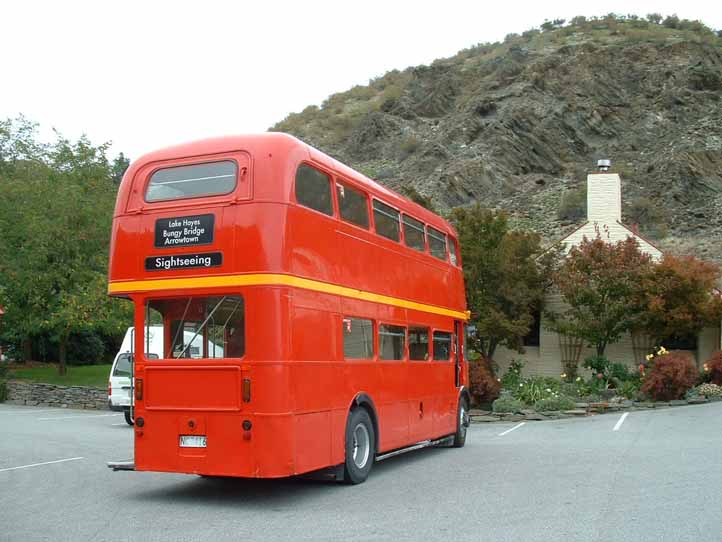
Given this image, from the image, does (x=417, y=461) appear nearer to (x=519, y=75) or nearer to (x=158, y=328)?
(x=158, y=328)

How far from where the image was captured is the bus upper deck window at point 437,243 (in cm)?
1581

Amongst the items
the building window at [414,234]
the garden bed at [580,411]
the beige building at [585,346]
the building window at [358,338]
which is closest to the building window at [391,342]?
the building window at [358,338]

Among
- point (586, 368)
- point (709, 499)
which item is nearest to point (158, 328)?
point (709, 499)

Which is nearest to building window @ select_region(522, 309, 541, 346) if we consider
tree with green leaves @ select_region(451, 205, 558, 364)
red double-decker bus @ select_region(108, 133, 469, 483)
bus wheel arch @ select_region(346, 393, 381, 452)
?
tree with green leaves @ select_region(451, 205, 558, 364)

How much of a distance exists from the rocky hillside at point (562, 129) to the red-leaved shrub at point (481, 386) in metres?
24.5

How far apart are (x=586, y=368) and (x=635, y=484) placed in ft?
60.2

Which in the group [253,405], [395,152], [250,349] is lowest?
[253,405]

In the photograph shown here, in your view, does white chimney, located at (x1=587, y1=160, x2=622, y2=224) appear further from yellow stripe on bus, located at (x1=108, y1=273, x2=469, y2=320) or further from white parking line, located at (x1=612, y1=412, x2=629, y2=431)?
yellow stripe on bus, located at (x1=108, y1=273, x2=469, y2=320)

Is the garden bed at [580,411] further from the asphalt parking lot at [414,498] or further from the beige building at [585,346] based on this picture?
the asphalt parking lot at [414,498]

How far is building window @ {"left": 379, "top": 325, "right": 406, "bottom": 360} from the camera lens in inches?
514

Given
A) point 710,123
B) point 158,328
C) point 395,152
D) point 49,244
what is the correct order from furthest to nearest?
point 395,152 → point 710,123 → point 49,244 → point 158,328

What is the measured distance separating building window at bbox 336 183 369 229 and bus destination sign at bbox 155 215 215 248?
2153mm

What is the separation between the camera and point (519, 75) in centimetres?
7538

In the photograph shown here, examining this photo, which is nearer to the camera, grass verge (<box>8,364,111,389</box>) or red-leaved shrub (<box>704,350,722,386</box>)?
red-leaved shrub (<box>704,350,722,386</box>)
